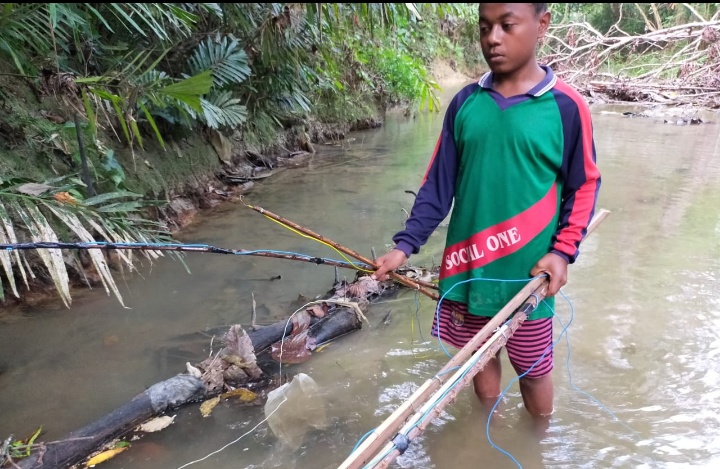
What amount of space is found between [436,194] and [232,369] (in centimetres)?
115

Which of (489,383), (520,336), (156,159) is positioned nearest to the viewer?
(520,336)

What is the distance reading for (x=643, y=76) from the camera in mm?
12133

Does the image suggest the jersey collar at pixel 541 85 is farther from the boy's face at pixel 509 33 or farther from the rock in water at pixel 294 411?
the rock in water at pixel 294 411

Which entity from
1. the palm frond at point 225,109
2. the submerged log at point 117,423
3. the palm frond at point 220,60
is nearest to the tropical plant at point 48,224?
the submerged log at point 117,423

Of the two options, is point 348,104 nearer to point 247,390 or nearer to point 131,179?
point 131,179

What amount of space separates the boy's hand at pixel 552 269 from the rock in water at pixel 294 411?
0.98 m

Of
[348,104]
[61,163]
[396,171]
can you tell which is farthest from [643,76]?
[61,163]

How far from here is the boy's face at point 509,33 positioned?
135 cm

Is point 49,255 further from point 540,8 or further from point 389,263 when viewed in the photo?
point 540,8

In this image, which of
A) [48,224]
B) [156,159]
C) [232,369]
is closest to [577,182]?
[232,369]

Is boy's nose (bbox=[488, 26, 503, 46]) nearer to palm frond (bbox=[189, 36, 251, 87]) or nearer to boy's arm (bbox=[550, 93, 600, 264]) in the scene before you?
boy's arm (bbox=[550, 93, 600, 264])

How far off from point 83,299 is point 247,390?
4.35 ft

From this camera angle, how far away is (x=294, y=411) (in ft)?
6.31

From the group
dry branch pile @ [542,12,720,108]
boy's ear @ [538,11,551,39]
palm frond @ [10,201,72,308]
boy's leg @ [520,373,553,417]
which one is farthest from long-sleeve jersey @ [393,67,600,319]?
dry branch pile @ [542,12,720,108]
